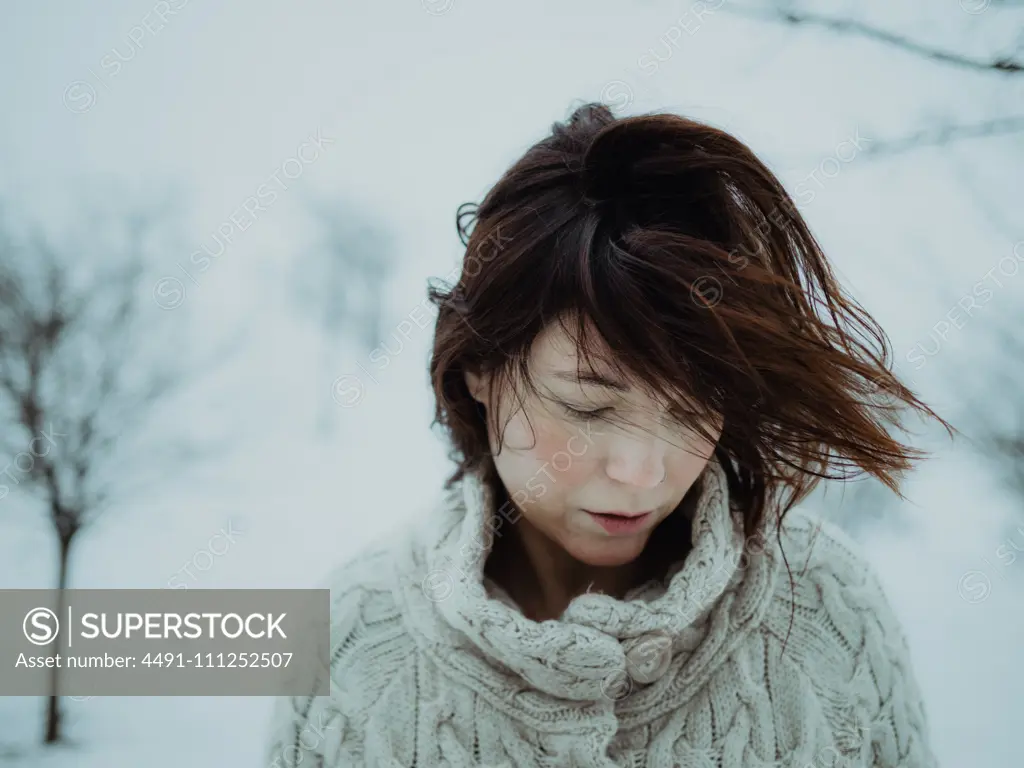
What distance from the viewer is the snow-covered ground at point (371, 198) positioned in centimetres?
136

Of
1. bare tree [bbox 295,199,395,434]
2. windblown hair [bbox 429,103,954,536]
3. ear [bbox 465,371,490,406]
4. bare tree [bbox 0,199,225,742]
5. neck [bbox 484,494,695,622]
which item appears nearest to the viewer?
windblown hair [bbox 429,103,954,536]

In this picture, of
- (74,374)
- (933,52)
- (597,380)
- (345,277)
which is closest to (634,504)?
(597,380)

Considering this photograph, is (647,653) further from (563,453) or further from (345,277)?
(345,277)

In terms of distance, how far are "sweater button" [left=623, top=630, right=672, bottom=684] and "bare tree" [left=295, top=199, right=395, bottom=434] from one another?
783 mm

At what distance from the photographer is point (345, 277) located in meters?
1.48

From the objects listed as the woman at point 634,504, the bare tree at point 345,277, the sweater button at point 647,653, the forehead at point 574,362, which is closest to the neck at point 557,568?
the woman at point 634,504

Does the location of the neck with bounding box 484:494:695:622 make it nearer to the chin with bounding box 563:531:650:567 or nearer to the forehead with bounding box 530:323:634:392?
the chin with bounding box 563:531:650:567

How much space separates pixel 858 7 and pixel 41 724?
1.55m

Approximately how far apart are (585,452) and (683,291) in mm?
157

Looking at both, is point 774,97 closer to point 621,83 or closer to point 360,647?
point 621,83

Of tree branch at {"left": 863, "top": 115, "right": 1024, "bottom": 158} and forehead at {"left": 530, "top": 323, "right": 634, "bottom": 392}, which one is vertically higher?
tree branch at {"left": 863, "top": 115, "right": 1024, "bottom": 158}

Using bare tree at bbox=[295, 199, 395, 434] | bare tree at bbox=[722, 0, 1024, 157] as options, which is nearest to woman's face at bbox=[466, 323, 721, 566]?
bare tree at bbox=[722, 0, 1024, 157]

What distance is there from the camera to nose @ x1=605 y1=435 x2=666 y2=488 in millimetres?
760

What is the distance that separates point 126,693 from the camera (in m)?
1.34
